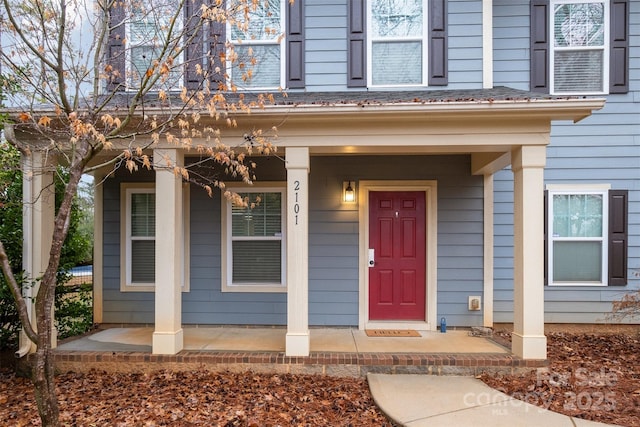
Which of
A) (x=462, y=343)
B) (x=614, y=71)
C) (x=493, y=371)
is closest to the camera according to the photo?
(x=493, y=371)

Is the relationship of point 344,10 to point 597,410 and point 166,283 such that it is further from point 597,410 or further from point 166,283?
point 597,410

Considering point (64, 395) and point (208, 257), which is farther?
point (208, 257)

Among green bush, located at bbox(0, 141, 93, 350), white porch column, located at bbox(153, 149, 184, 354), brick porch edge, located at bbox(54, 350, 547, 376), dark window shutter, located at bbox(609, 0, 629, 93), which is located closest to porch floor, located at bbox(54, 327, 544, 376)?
brick porch edge, located at bbox(54, 350, 547, 376)

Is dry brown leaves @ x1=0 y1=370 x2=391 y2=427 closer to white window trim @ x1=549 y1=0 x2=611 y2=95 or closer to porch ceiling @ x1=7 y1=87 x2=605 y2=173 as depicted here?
porch ceiling @ x1=7 y1=87 x2=605 y2=173

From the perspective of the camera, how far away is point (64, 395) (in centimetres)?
379

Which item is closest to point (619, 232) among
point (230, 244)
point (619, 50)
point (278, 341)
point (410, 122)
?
point (619, 50)

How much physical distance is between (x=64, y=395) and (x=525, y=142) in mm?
5474

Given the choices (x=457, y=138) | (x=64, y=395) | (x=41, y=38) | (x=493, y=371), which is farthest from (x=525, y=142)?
(x=64, y=395)

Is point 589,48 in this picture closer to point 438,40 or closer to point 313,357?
point 438,40

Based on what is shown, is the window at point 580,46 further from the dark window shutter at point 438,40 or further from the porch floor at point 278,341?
the porch floor at point 278,341

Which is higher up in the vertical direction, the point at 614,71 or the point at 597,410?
the point at 614,71

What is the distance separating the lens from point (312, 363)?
4.18 meters

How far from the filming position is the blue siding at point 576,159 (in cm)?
547

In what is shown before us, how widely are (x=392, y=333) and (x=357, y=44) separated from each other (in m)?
4.15
